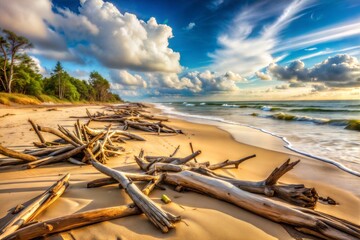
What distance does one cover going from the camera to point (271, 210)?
248cm

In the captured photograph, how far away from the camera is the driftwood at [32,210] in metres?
1.89

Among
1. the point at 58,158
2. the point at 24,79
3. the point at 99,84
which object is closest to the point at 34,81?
the point at 24,79

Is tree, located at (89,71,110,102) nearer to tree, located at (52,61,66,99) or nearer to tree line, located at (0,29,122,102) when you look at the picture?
tree line, located at (0,29,122,102)

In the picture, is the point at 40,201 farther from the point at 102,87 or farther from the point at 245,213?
the point at 102,87

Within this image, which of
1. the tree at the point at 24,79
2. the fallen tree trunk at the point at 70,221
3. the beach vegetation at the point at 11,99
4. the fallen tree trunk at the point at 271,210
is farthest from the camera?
the tree at the point at 24,79

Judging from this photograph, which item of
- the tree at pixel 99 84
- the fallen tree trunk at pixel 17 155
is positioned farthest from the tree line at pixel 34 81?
the fallen tree trunk at pixel 17 155

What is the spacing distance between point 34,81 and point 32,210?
50.7 meters

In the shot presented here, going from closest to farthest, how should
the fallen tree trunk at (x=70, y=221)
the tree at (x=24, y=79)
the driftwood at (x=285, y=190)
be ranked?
1. the fallen tree trunk at (x=70, y=221)
2. the driftwood at (x=285, y=190)
3. the tree at (x=24, y=79)

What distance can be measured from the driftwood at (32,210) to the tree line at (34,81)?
41829mm

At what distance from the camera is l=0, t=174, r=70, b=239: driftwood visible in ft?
6.21

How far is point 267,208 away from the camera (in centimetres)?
251

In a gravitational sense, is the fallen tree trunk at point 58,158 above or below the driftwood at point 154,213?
below

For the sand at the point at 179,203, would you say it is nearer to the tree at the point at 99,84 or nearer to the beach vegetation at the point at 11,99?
the beach vegetation at the point at 11,99

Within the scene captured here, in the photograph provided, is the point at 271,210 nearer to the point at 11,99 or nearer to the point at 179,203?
the point at 179,203
